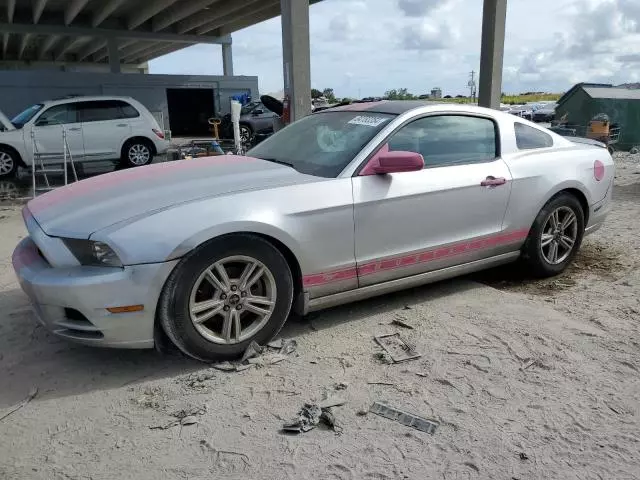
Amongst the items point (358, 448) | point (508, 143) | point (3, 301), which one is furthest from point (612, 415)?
point (3, 301)

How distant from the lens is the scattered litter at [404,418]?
103 inches

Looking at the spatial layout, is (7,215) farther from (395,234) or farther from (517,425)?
(517,425)

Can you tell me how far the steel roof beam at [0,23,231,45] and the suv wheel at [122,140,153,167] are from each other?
692 inches

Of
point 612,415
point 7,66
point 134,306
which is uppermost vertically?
point 7,66

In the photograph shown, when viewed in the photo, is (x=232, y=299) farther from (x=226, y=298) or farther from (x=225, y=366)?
(x=225, y=366)

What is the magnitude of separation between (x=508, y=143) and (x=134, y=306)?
3048 mm

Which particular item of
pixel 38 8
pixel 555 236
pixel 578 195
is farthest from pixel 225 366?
pixel 38 8

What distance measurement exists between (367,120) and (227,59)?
98.3 ft

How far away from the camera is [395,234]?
3695 millimetres

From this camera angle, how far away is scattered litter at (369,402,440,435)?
2.61 m

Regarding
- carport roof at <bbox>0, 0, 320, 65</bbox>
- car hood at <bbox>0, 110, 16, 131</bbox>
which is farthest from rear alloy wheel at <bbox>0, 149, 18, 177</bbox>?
carport roof at <bbox>0, 0, 320, 65</bbox>

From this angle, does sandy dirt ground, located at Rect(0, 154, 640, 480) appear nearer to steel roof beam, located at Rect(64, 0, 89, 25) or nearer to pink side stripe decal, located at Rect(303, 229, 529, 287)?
pink side stripe decal, located at Rect(303, 229, 529, 287)

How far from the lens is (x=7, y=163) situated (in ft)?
37.2

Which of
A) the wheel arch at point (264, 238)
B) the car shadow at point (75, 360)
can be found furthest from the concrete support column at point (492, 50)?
the wheel arch at point (264, 238)
